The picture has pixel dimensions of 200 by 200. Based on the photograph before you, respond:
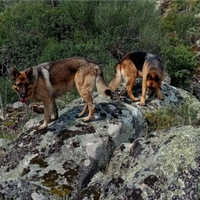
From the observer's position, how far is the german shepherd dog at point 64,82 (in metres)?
7.26

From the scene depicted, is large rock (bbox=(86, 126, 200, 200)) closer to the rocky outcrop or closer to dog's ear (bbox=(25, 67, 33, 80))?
the rocky outcrop

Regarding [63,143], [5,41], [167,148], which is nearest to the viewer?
[167,148]

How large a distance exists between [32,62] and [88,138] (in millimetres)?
19208

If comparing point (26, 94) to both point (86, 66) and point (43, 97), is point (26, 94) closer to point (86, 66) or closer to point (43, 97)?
point (43, 97)

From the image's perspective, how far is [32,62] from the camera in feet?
82.6

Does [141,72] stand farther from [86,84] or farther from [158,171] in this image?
[158,171]

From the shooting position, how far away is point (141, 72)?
32.7ft

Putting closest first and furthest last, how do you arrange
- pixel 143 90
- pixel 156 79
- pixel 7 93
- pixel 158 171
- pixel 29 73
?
pixel 158 171 < pixel 29 73 < pixel 143 90 < pixel 156 79 < pixel 7 93

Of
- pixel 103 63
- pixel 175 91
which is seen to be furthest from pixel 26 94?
pixel 103 63

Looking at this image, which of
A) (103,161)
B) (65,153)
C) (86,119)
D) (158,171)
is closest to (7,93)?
(86,119)

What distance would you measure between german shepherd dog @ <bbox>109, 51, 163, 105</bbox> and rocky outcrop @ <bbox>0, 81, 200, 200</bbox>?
5.24 feet

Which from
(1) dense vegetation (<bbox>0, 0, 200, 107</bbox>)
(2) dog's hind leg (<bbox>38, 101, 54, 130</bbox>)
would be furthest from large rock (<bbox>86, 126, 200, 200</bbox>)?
(1) dense vegetation (<bbox>0, 0, 200, 107</bbox>)

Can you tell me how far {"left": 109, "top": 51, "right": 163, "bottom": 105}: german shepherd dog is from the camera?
31.6ft

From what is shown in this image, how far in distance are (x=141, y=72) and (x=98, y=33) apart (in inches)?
689
